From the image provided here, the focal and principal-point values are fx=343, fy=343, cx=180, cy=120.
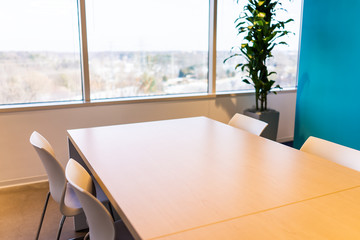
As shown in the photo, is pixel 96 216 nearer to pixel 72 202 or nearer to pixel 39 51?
pixel 72 202

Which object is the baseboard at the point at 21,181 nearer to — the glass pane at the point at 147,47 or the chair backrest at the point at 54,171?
the glass pane at the point at 147,47

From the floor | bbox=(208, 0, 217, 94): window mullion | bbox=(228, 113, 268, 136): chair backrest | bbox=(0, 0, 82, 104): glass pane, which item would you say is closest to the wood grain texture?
bbox=(228, 113, 268, 136): chair backrest

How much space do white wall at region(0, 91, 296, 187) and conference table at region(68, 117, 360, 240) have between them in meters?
1.37

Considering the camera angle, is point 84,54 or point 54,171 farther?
point 84,54

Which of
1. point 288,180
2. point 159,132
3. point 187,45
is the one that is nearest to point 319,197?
point 288,180

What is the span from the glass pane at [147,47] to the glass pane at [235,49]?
203mm

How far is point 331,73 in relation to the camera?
142 inches

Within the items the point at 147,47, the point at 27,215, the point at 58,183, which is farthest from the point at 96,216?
the point at 147,47

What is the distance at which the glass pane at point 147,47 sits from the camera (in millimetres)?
3824

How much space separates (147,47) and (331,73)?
2.07 meters

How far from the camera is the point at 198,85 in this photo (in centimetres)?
446

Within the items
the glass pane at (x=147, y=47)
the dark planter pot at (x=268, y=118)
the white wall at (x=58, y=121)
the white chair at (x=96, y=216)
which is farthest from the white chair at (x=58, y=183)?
the dark planter pot at (x=268, y=118)

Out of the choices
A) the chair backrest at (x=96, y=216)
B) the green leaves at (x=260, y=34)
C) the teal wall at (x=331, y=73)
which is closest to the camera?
the chair backrest at (x=96, y=216)

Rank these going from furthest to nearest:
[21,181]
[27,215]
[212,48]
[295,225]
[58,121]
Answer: [212,48], [58,121], [21,181], [27,215], [295,225]
